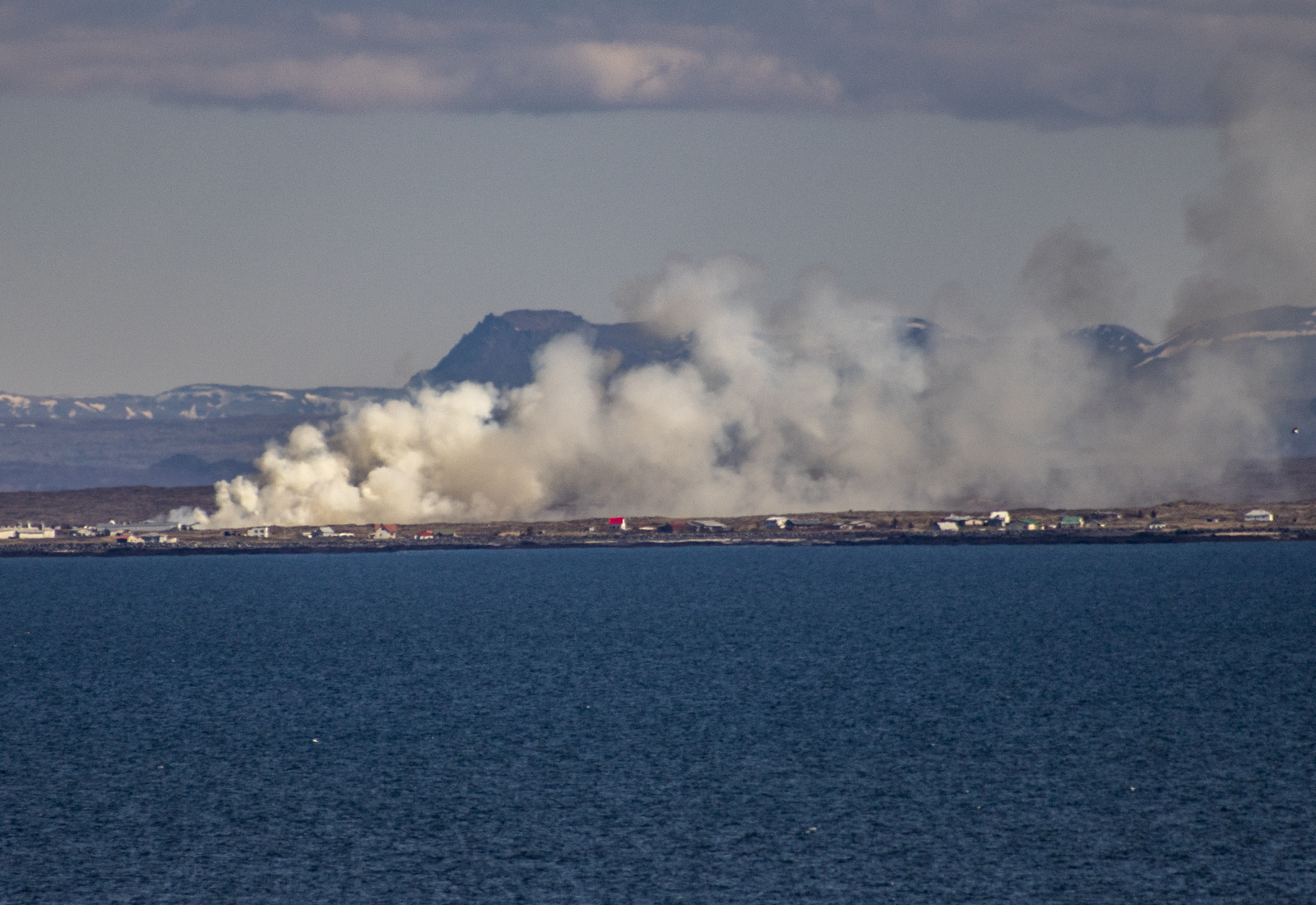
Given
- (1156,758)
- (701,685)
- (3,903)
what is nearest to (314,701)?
(701,685)

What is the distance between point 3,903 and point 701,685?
46034mm

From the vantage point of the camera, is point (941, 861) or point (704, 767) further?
point (704, 767)

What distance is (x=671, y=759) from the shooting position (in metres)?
64.7

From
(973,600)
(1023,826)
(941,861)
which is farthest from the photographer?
(973,600)

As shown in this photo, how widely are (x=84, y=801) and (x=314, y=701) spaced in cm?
2473

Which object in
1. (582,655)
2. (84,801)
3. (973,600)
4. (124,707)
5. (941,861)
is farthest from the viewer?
(973,600)

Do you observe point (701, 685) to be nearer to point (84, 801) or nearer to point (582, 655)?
point (582, 655)

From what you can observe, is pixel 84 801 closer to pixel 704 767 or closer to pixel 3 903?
pixel 3 903

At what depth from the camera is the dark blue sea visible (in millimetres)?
47719

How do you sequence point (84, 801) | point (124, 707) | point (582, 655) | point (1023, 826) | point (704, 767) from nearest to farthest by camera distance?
point (1023, 826), point (84, 801), point (704, 767), point (124, 707), point (582, 655)

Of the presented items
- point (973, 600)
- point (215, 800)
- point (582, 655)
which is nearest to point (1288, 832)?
point (215, 800)

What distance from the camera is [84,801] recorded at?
190 feet

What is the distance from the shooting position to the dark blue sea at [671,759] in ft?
157

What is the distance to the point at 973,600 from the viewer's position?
140 m
